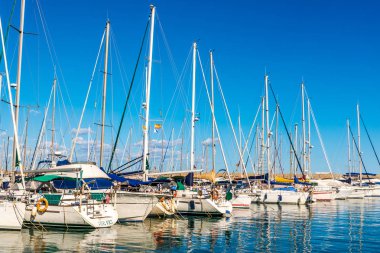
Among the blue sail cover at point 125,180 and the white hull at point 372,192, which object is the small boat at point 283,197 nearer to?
the blue sail cover at point 125,180

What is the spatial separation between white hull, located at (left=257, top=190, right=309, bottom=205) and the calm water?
2112 cm

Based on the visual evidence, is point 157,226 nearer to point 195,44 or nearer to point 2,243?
point 2,243

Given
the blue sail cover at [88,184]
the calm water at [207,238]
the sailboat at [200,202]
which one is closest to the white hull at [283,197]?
the sailboat at [200,202]

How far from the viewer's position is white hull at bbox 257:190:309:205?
185 feet

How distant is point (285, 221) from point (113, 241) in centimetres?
1684

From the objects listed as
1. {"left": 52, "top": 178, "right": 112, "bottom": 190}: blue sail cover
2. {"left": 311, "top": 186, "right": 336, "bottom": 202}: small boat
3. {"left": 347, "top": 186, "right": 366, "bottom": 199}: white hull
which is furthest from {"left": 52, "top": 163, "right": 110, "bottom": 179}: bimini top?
{"left": 347, "top": 186, "right": 366, "bottom": 199}: white hull

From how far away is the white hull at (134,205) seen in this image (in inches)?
1236

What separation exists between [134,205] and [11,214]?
8.64 metres

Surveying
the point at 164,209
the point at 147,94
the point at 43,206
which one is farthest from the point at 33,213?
the point at 147,94

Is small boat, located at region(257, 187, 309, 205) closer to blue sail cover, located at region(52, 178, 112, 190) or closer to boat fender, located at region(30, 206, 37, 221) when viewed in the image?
blue sail cover, located at region(52, 178, 112, 190)

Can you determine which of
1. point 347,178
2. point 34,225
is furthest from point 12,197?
point 347,178

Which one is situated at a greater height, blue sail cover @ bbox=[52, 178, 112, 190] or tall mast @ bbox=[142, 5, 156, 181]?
tall mast @ bbox=[142, 5, 156, 181]

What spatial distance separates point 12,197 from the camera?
2678cm

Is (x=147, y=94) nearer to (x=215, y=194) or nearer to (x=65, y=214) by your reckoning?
(x=215, y=194)
